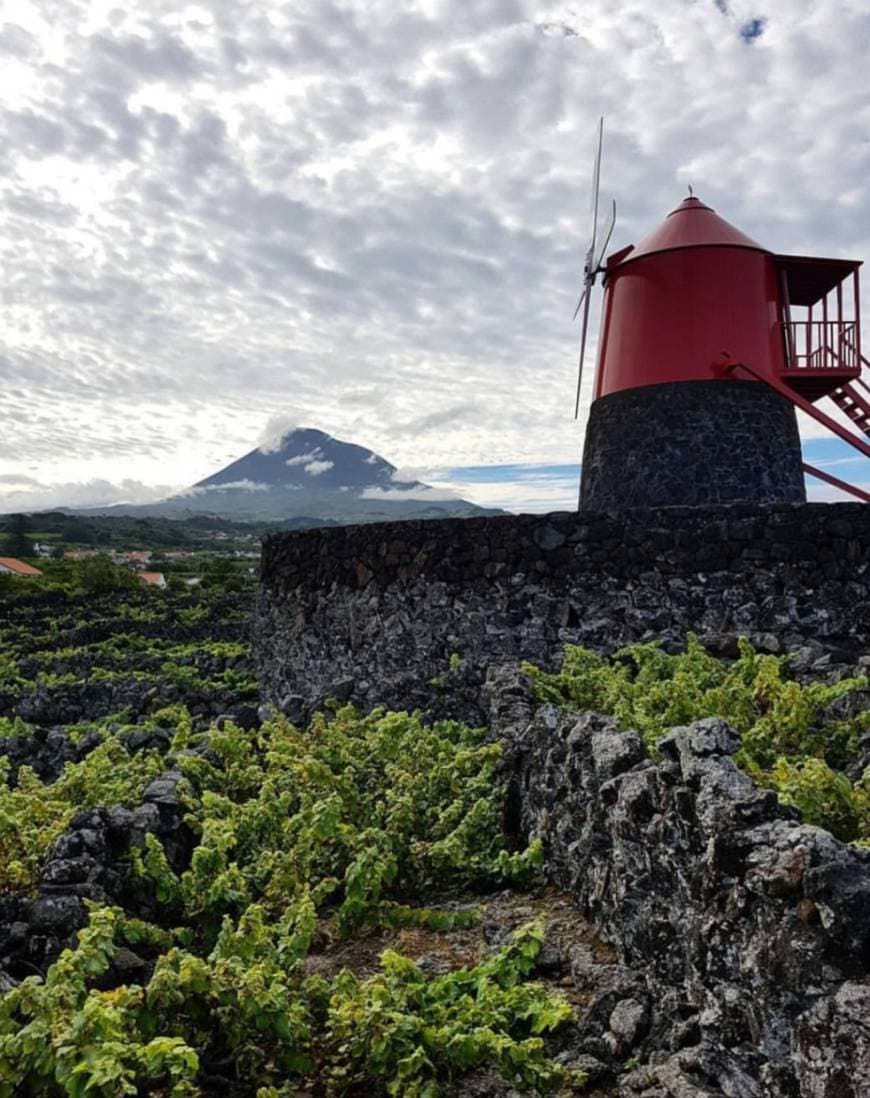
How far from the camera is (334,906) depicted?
4.80 m

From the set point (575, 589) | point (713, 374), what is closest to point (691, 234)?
point (713, 374)

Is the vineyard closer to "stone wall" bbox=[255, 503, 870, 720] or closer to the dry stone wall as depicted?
the dry stone wall

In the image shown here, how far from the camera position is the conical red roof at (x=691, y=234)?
46.3ft

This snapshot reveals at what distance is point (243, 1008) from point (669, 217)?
1500 centimetres

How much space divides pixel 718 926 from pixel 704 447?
1167 cm

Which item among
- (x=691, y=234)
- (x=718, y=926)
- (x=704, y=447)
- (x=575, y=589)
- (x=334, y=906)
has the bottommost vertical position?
(x=334, y=906)

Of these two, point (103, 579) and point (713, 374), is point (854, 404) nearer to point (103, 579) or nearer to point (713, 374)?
point (713, 374)

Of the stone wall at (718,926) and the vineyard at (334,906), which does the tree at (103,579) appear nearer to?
the vineyard at (334,906)

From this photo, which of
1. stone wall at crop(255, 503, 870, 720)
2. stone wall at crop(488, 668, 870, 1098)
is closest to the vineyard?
stone wall at crop(488, 668, 870, 1098)

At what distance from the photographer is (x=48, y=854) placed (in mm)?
4418

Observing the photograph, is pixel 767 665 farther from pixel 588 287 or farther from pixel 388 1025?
pixel 588 287

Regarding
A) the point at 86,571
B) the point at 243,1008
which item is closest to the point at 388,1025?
the point at 243,1008

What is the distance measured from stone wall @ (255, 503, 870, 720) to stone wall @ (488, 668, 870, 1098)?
196 inches

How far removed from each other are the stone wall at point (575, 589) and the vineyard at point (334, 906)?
6.98 ft
